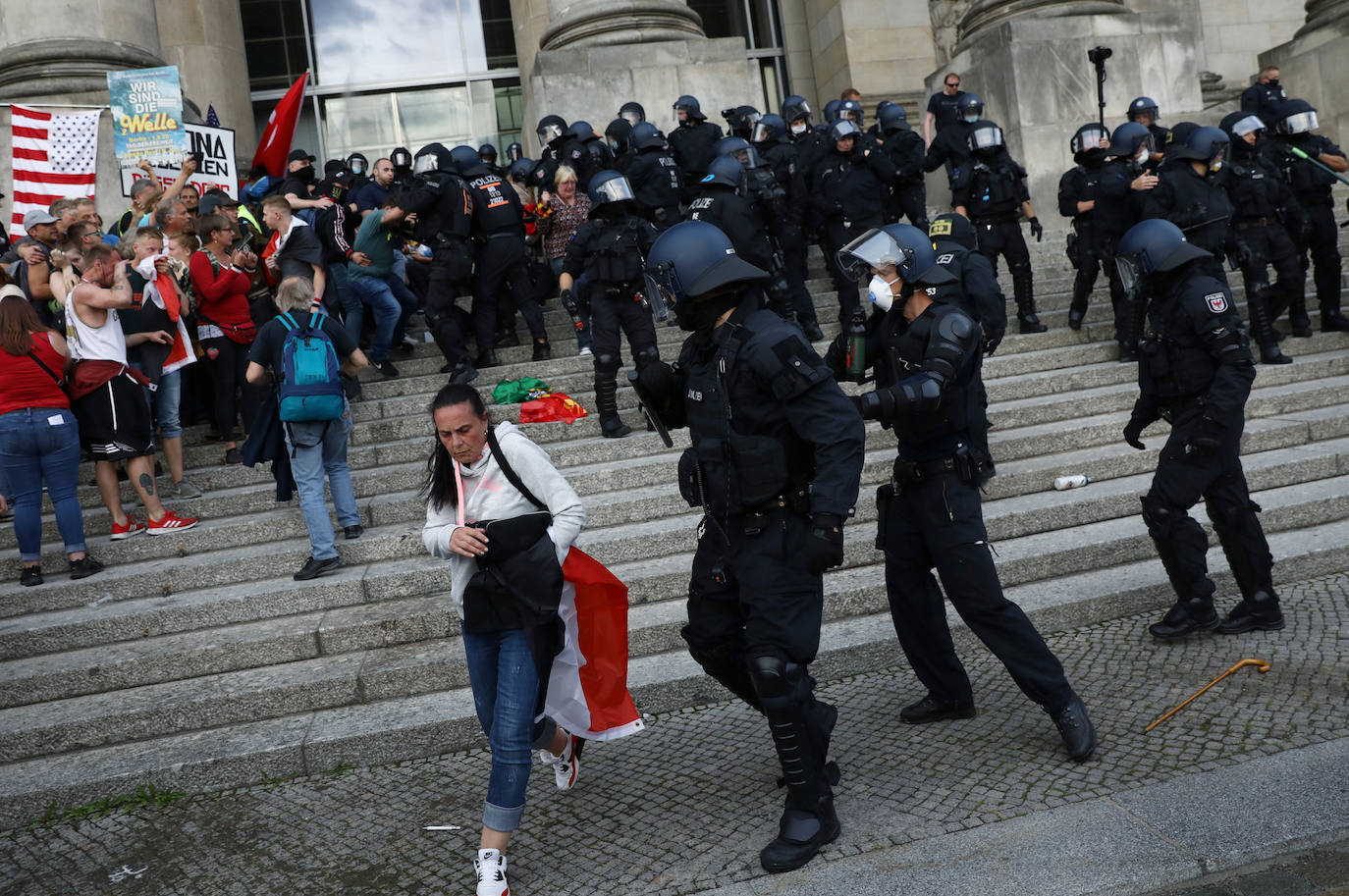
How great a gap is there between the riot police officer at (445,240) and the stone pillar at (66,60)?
15.2ft

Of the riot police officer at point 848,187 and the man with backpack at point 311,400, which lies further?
the riot police officer at point 848,187

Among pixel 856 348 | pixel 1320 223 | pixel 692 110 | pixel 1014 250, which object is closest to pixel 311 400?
pixel 856 348

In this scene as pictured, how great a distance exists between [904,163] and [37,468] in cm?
801

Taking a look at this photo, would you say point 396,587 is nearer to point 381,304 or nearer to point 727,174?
point 381,304

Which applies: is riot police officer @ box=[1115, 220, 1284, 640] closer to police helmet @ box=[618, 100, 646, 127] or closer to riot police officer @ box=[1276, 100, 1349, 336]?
riot police officer @ box=[1276, 100, 1349, 336]

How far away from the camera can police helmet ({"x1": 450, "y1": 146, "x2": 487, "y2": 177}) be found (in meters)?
9.31

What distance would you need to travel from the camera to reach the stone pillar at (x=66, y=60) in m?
11.7

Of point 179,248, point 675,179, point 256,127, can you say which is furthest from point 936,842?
point 256,127

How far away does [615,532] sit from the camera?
6793mm

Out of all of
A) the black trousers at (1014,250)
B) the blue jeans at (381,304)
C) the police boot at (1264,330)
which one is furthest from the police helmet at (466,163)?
the police boot at (1264,330)

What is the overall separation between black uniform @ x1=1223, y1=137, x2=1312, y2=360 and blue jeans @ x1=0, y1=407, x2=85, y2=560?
8.84 metres

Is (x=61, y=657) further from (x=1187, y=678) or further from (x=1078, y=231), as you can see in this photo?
(x=1078, y=231)

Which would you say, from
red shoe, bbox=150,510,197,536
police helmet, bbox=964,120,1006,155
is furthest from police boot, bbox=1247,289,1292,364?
red shoe, bbox=150,510,197,536

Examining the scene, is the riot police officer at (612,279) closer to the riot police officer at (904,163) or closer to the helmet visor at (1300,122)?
the riot police officer at (904,163)
